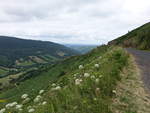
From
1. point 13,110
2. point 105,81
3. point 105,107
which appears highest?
point 105,81

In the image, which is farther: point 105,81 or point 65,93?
point 105,81

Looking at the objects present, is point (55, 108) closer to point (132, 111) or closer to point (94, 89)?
point (94, 89)

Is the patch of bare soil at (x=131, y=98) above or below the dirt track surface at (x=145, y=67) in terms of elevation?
below

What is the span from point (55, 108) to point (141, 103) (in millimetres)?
3512

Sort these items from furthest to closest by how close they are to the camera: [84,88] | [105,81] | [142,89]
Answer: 1. [142,89]
2. [105,81]
3. [84,88]

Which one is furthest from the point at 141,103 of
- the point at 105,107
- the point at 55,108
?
the point at 55,108

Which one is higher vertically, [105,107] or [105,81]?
[105,81]

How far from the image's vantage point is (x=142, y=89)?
27.9 ft

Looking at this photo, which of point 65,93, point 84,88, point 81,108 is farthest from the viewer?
point 84,88

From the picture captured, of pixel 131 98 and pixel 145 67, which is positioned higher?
pixel 145 67

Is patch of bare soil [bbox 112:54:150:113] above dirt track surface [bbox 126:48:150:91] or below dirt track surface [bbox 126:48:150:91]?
below

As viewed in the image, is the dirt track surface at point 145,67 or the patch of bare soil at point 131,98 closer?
the patch of bare soil at point 131,98

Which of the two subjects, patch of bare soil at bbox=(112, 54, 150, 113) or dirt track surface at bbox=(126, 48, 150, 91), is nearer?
patch of bare soil at bbox=(112, 54, 150, 113)

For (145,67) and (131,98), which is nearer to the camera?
(131,98)
